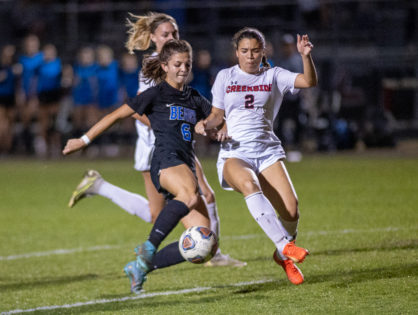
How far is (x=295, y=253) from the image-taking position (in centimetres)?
578

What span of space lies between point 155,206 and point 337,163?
9.16 meters

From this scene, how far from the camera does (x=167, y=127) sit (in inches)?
248

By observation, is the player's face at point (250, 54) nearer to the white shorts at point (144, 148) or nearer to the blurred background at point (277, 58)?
the white shorts at point (144, 148)

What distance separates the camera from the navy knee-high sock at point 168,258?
5.89 metres

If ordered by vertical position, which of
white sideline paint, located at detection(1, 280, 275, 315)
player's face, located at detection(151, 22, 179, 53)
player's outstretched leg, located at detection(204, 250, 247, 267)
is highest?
player's face, located at detection(151, 22, 179, 53)

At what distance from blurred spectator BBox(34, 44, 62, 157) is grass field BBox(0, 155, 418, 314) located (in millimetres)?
5178

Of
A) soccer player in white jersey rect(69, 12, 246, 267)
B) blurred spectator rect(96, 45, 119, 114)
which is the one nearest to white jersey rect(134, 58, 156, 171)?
soccer player in white jersey rect(69, 12, 246, 267)

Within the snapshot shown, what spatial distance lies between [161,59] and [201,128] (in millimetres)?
744

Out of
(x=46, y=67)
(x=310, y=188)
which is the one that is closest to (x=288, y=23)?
(x=46, y=67)

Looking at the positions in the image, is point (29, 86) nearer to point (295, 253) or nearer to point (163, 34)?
point (163, 34)

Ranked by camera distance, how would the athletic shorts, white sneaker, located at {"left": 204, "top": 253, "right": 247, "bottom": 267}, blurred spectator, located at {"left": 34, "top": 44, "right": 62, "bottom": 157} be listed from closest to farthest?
the athletic shorts, white sneaker, located at {"left": 204, "top": 253, "right": 247, "bottom": 267}, blurred spectator, located at {"left": 34, "top": 44, "right": 62, "bottom": 157}

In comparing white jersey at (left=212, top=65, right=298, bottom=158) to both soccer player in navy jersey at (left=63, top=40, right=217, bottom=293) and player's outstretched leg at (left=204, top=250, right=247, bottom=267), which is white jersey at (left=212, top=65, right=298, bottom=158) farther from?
player's outstretched leg at (left=204, top=250, right=247, bottom=267)

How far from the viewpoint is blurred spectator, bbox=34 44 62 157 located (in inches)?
738

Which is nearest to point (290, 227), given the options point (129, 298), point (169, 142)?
point (169, 142)
